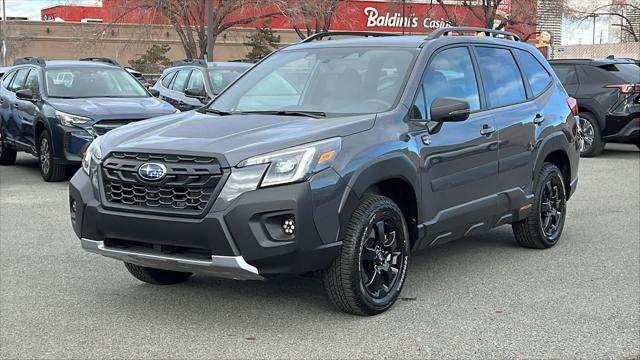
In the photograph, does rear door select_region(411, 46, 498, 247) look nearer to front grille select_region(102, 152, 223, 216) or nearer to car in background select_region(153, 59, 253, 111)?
front grille select_region(102, 152, 223, 216)

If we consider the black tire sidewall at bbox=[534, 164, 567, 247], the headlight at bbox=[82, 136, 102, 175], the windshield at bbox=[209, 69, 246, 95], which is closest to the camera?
the headlight at bbox=[82, 136, 102, 175]

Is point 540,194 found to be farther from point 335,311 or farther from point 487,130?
point 335,311

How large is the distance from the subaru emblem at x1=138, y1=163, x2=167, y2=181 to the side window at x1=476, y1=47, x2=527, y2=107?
9.18 ft

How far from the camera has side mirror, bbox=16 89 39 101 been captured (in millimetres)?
11820

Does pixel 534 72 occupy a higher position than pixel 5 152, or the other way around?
pixel 534 72

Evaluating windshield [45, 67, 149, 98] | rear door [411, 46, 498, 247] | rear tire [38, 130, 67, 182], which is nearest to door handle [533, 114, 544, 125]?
rear door [411, 46, 498, 247]

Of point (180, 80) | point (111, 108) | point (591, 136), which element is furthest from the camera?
point (180, 80)

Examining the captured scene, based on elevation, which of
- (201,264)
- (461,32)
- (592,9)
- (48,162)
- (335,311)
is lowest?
(48,162)

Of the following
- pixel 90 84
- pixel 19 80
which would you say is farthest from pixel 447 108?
pixel 19 80

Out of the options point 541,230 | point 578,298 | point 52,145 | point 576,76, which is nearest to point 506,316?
point 578,298

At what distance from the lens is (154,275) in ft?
18.5

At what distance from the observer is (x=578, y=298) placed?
5.38m

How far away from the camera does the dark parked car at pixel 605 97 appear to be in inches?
549

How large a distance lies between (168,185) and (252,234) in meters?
0.58
